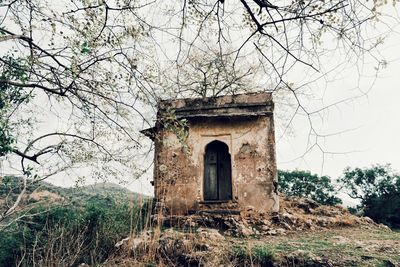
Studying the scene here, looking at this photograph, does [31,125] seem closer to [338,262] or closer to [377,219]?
[338,262]

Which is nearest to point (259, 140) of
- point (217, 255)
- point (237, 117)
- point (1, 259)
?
point (237, 117)

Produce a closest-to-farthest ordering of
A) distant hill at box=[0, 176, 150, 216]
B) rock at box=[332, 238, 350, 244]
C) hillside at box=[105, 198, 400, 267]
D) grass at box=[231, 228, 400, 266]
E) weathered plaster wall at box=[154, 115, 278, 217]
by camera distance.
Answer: grass at box=[231, 228, 400, 266], hillside at box=[105, 198, 400, 267], distant hill at box=[0, 176, 150, 216], rock at box=[332, 238, 350, 244], weathered plaster wall at box=[154, 115, 278, 217]

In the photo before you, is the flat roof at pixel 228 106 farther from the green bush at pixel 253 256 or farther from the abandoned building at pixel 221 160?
the green bush at pixel 253 256

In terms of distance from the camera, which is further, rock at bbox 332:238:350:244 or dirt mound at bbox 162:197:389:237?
dirt mound at bbox 162:197:389:237

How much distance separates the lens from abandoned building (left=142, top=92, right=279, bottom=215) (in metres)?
9.95

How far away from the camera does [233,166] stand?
10250mm

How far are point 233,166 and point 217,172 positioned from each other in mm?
770

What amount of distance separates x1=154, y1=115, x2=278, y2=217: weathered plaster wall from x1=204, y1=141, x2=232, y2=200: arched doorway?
0.46 m

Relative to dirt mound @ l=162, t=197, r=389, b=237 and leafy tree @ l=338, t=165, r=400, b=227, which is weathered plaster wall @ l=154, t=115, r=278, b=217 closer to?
dirt mound @ l=162, t=197, r=389, b=237

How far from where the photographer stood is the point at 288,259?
6324 millimetres

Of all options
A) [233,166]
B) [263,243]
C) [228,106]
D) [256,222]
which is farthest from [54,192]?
[263,243]

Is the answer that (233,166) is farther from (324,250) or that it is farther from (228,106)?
(324,250)

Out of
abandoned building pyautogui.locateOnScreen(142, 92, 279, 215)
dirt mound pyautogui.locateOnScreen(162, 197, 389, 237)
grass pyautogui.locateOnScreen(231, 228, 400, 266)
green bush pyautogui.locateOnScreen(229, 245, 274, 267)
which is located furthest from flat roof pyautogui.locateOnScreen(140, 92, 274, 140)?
green bush pyautogui.locateOnScreen(229, 245, 274, 267)

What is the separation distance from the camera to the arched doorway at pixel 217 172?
10.7 metres
